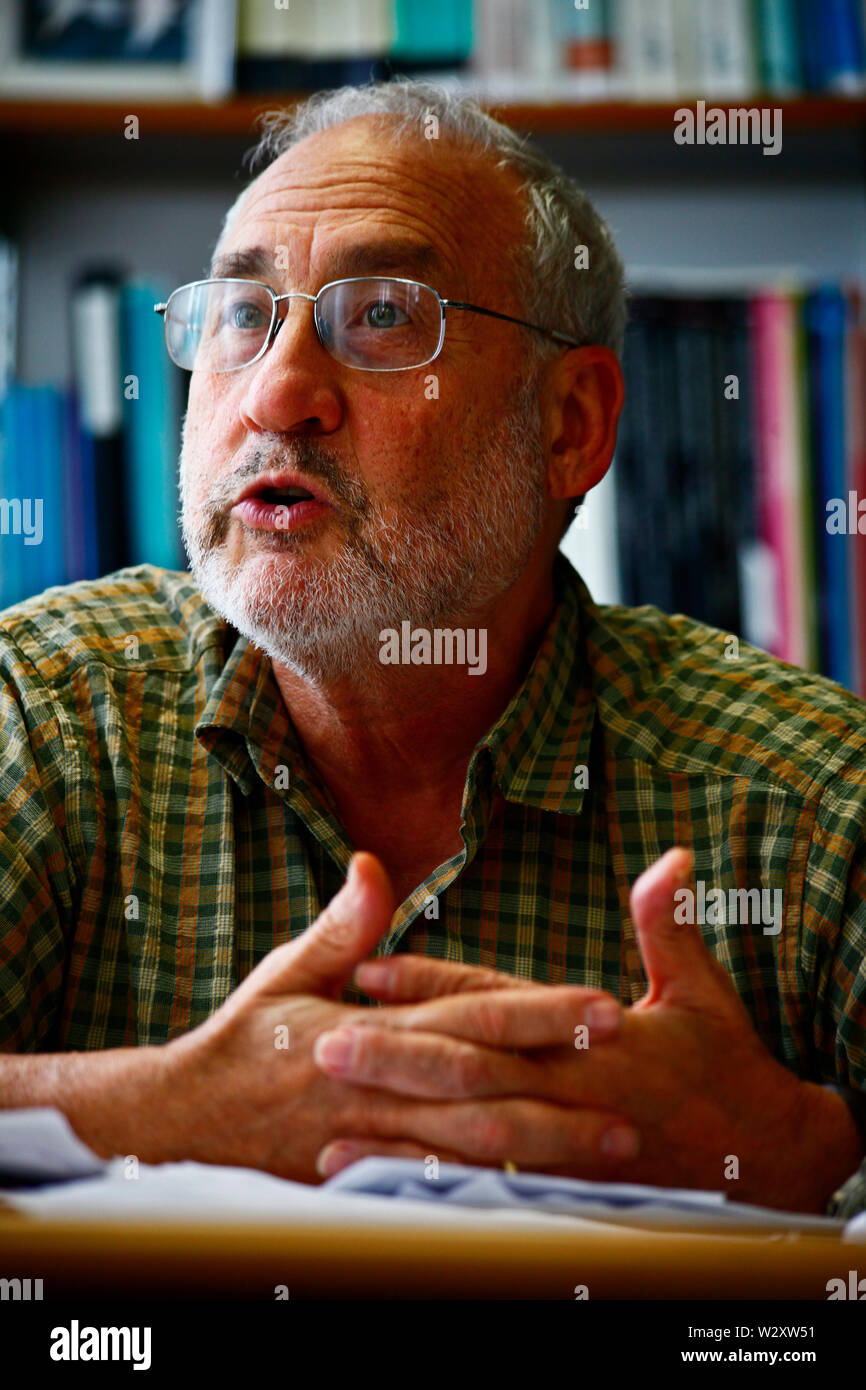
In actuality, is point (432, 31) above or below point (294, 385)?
above

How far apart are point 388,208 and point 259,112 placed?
547 millimetres

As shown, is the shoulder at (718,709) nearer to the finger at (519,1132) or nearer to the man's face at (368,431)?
the man's face at (368,431)

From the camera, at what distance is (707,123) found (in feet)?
5.89

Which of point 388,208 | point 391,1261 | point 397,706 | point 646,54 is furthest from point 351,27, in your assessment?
point 391,1261

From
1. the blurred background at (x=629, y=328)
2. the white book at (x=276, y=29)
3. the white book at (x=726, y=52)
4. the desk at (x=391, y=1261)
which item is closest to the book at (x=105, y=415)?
the blurred background at (x=629, y=328)

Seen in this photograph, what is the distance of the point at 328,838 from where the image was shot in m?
1.18

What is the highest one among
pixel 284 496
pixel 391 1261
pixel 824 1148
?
pixel 284 496

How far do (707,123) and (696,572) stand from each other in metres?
0.58

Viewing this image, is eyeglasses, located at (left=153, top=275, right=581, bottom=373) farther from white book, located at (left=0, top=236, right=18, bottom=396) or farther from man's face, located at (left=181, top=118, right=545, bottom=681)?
white book, located at (left=0, top=236, right=18, bottom=396)

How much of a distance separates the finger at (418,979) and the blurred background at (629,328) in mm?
1004

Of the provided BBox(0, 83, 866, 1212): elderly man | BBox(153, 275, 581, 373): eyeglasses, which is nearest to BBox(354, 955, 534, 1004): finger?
BBox(0, 83, 866, 1212): elderly man

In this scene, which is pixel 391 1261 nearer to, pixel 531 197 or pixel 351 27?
pixel 531 197

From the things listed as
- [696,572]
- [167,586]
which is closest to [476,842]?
[167,586]

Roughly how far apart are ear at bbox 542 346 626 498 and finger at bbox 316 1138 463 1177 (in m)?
0.79
